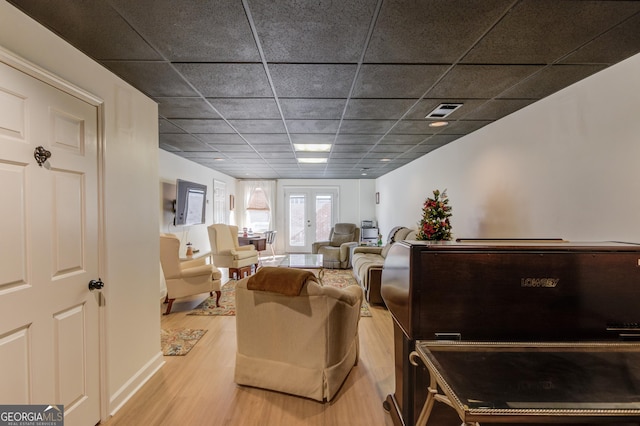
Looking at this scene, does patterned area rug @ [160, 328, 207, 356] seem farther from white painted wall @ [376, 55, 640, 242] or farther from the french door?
the french door

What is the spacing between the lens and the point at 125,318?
6.93ft

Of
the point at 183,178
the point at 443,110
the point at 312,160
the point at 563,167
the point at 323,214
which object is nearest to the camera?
the point at 563,167

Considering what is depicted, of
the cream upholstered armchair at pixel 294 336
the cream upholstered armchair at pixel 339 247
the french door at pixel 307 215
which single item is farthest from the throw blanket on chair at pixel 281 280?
the french door at pixel 307 215

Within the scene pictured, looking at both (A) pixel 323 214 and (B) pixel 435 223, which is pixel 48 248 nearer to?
(B) pixel 435 223

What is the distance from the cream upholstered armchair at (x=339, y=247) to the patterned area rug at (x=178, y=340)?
3676 mm

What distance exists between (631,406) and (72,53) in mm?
3088

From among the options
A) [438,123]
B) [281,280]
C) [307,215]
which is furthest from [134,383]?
[307,215]

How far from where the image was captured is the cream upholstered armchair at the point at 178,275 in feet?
12.2

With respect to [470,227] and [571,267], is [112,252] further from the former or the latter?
[470,227]

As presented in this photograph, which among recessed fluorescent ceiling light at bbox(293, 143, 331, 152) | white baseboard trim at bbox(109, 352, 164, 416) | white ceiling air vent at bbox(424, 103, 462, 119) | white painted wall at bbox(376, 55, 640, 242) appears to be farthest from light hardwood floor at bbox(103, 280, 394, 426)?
recessed fluorescent ceiling light at bbox(293, 143, 331, 152)

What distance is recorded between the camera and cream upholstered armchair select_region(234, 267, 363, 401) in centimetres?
212

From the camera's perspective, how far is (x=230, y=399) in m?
2.16

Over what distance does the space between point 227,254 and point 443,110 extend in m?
4.36

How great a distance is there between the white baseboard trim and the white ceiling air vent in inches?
137
